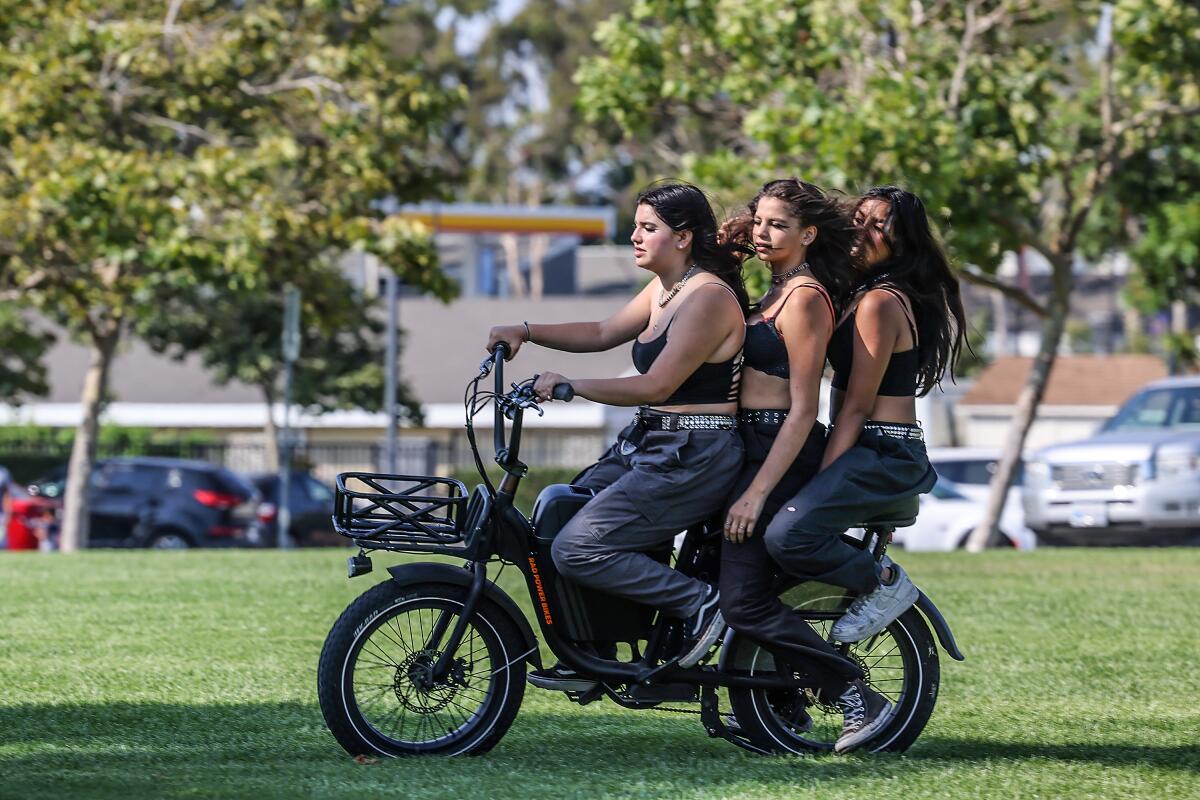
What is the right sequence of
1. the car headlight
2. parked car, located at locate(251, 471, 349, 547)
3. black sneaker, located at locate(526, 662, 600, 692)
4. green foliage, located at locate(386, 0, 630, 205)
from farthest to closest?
green foliage, located at locate(386, 0, 630, 205) → parked car, located at locate(251, 471, 349, 547) → the car headlight → black sneaker, located at locate(526, 662, 600, 692)

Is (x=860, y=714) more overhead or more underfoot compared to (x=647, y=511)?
more underfoot

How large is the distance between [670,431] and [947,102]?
13786 millimetres

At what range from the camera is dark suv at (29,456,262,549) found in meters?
25.4

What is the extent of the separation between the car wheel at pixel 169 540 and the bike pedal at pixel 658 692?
65.2ft

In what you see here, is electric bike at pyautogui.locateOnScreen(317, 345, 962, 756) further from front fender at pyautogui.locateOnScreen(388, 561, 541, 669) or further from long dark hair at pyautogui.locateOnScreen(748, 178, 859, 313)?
long dark hair at pyautogui.locateOnScreen(748, 178, 859, 313)

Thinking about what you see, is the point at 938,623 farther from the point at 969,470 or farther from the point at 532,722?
the point at 969,470

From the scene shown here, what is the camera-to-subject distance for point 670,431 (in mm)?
6145

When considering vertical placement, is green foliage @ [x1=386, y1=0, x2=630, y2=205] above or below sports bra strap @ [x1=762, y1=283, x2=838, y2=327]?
above

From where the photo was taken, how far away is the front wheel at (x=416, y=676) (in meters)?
6.09

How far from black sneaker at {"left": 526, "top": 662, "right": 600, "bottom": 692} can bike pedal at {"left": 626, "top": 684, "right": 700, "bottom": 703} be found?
14 cm

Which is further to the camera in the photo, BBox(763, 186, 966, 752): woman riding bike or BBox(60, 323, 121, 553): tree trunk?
BBox(60, 323, 121, 553): tree trunk

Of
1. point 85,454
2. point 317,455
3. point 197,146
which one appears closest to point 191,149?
point 197,146

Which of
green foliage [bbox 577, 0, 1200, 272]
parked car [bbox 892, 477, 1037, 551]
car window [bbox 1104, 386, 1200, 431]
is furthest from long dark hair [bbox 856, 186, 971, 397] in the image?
parked car [bbox 892, 477, 1037, 551]

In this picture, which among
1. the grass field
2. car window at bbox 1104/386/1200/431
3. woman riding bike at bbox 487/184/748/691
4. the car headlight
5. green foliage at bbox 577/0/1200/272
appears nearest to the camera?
the grass field
